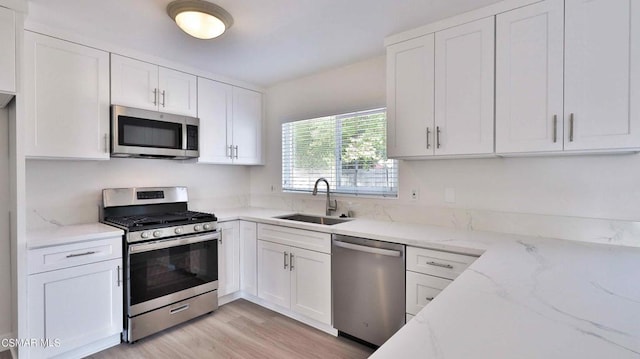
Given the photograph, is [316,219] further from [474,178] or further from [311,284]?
[474,178]

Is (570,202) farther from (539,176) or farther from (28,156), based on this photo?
(28,156)

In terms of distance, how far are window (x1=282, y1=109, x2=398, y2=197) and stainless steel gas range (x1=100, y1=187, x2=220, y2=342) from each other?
3.76 feet

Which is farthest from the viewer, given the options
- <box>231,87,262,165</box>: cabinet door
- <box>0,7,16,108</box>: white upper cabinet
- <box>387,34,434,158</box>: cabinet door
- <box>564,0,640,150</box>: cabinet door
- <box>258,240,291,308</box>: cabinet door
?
<box>231,87,262,165</box>: cabinet door

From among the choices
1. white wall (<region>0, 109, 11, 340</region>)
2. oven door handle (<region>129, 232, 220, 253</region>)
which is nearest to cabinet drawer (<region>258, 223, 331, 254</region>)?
oven door handle (<region>129, 232, 220, 253</region>)

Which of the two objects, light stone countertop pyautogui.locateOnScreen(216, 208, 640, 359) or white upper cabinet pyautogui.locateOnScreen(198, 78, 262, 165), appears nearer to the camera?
light stone countertop pyautogui.locateOnScreen(216, 208, 640, 359)

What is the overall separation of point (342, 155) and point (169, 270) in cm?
188

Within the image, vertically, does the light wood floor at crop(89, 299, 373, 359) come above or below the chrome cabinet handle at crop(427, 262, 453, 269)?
below

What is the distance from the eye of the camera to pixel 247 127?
3.57 metres

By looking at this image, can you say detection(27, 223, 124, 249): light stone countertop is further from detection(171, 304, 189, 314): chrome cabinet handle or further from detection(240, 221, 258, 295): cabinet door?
detection(240, 221, 258, 295): cabinet door

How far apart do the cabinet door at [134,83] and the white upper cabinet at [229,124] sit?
0.45m

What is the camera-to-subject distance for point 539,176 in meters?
2.04

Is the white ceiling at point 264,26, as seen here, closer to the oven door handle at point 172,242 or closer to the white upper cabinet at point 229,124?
the white upper cabinet at point 229,124

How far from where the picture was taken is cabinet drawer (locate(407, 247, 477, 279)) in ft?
5.94

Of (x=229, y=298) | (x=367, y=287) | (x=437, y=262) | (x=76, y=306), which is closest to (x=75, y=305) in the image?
(x=76, y=306)
